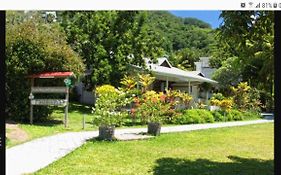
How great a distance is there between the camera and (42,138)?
1122 centimetres

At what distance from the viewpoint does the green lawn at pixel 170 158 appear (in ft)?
23.5

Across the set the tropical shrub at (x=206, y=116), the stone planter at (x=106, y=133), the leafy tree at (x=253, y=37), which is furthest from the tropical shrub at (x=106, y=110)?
the tropical shrub at (x=206, y=116)

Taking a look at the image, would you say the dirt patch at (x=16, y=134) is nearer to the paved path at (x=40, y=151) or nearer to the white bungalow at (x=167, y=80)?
the paved path at (x=40, y=151)

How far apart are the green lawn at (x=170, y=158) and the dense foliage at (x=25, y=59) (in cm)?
506

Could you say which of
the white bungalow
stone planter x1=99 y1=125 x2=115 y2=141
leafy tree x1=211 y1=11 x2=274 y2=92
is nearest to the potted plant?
stone planter x1=99 y1=125 x2=115 y2=141

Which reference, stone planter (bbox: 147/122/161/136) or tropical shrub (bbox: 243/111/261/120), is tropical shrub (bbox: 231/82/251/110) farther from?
stone planter (bbox: 147/122/161/136)

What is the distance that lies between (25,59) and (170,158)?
7.92 metres

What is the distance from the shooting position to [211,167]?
773cm

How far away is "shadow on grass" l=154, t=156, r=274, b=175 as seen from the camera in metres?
7.09

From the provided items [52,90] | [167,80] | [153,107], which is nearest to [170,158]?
[153,107]

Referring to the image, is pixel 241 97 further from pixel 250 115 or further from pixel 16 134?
pixel 16 134

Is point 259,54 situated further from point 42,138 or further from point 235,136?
point 235,136
